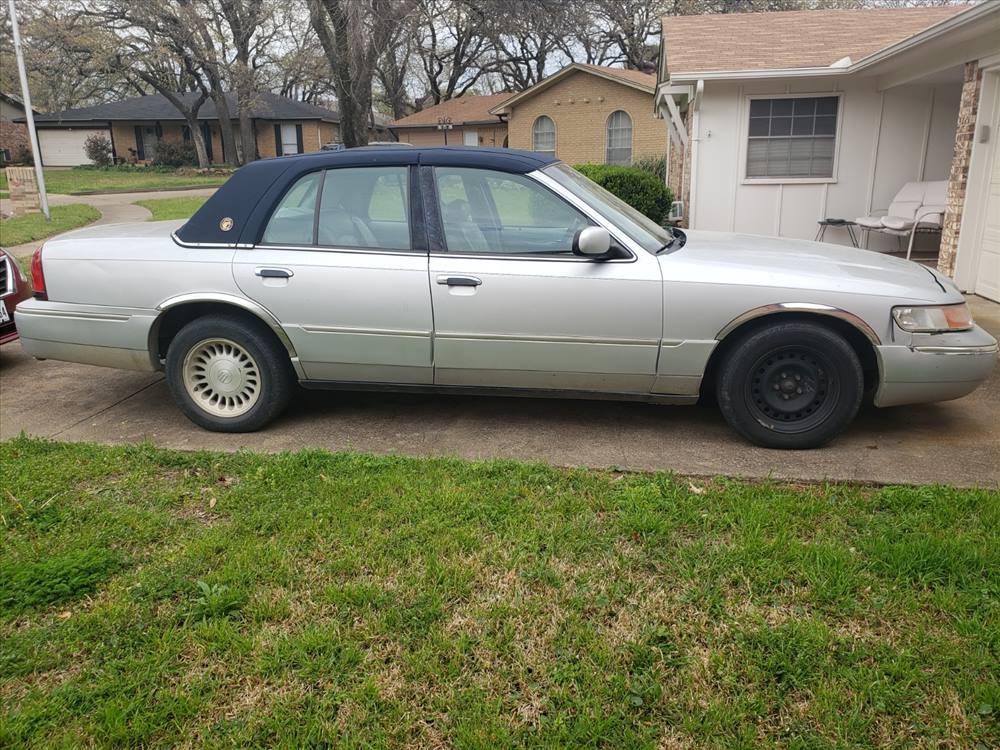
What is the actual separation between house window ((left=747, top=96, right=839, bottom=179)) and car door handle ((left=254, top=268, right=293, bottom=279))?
9401 millimetres

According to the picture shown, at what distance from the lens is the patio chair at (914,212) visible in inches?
408

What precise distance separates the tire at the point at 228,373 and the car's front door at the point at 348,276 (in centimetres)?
19

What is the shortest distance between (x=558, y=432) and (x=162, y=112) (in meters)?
47.1

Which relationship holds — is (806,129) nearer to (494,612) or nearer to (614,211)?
(614,211)

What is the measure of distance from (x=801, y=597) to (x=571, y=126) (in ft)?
95.9

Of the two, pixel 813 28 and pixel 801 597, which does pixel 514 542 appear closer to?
pixel 801 597

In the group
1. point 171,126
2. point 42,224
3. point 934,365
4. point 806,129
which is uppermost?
point 171,126

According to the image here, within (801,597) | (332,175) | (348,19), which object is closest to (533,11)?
(348,19)

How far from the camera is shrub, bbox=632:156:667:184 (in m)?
23.5

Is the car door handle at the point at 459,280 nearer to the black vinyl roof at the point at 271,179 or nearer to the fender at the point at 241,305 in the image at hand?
the black vinyl roof at the point at 271,179

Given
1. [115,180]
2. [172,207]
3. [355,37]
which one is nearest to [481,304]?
[355,37]

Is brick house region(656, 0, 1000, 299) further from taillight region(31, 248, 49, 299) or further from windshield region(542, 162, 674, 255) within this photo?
taillight region(31, 248, 49, 299)

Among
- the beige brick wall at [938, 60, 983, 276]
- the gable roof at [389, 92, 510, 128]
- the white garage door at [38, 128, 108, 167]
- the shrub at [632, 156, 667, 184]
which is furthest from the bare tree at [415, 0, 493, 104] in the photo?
the beige brick wall at [938, 60, 983, 276]

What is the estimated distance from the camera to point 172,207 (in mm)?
21469
